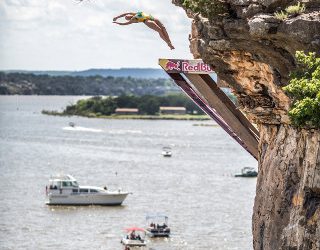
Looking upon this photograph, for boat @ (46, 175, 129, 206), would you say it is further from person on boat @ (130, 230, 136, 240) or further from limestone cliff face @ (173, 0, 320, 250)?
limestone cliff face @ (173, 0, 320, 250)

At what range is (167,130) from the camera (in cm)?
19500

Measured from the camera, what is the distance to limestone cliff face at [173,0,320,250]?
19.6m

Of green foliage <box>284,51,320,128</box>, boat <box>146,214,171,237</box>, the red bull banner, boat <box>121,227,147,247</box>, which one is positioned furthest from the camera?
boat <box>146,214,171,237</box>

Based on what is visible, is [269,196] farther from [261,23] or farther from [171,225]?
[171,225]

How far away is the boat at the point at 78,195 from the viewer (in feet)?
251

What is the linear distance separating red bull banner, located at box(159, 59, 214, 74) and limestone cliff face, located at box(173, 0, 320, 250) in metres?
1.40

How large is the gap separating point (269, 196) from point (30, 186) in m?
66.7

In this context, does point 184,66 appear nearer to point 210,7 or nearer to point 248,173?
point 210,7

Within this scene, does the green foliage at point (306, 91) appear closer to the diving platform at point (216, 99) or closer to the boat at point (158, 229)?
the diving platform at point (216, 99)

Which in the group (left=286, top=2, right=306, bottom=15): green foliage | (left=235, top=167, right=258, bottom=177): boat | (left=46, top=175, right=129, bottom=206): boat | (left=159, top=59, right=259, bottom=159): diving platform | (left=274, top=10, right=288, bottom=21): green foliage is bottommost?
(left=46, top=175, right=129, bottom=206): boat

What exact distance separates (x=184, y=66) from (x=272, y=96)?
3733 mm

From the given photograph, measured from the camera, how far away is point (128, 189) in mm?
84812

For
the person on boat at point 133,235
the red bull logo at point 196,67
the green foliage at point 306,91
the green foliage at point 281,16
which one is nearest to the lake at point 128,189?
the person on boat at point 133,235

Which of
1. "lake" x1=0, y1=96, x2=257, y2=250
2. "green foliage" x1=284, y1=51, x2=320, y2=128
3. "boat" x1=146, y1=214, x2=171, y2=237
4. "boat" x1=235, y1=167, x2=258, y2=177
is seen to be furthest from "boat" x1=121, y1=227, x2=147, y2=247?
"green foliage" x1=284, y1=51, x2=320, y2=128
